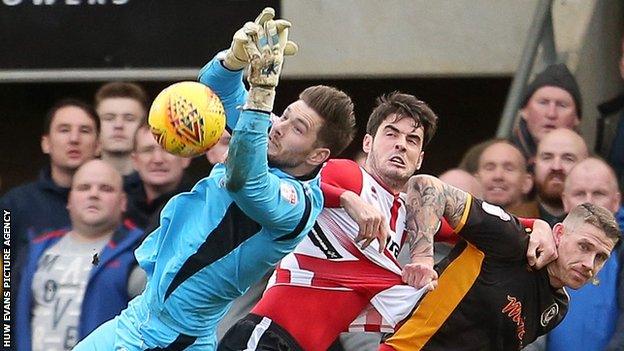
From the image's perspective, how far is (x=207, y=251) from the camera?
6273 mm

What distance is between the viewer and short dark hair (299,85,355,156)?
6555mm

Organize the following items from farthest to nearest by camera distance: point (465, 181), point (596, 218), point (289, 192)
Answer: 1. point (465, 181)
2. point (596, 218)
3. point (289, 192)

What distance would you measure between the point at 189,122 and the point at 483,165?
115 inches

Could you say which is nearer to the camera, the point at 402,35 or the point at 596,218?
the point at 596,218

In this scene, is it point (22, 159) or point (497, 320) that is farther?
point (22, 159)

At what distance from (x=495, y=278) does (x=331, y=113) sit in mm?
1057

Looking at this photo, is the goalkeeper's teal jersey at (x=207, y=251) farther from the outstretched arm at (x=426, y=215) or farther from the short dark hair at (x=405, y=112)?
the short dark hair at (x=405, y=112)

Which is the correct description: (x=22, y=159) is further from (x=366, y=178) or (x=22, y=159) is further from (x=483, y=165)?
(x=366, y=178)

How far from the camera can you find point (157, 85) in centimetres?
1178

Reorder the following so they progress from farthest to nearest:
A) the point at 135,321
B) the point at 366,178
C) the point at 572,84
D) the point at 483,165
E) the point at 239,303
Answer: the point at 572,84, the point at 483,165, the point at 239,303, the point at 366,178, the point at 135,321

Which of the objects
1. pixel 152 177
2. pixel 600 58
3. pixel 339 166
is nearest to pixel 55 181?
pixel 152 177

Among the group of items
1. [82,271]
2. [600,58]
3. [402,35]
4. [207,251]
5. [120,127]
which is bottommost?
[82,271]

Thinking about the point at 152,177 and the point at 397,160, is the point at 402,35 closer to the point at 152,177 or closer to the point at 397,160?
the point at 152,177

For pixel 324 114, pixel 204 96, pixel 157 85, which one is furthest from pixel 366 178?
pixel 157 85
